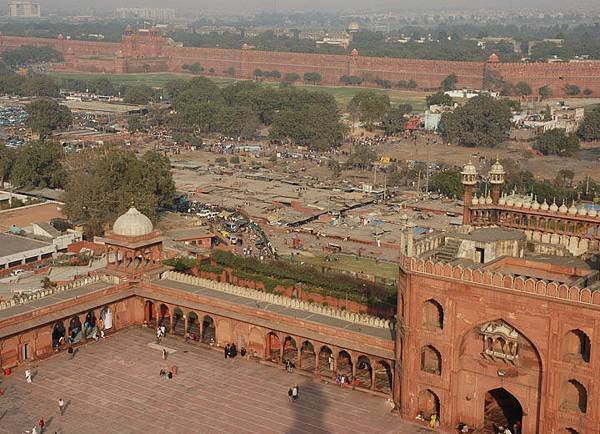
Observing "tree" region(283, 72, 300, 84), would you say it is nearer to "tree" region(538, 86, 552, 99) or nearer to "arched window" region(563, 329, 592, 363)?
"tree" region(538, 86, 552, 99)

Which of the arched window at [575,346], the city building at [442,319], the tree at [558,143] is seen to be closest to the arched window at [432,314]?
the city building at [442,319]

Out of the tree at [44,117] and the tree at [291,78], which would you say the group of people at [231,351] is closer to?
the tree at [44,117]

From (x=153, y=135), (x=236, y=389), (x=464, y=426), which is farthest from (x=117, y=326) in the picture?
(x=153, y=135)

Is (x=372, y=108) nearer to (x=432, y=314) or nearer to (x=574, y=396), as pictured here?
(x=432, y=314)

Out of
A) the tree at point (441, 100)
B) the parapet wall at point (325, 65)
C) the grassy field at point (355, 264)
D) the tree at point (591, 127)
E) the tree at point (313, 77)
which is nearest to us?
the grassy field at point (355, 264)

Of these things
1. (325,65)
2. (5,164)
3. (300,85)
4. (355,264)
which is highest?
(325,65)

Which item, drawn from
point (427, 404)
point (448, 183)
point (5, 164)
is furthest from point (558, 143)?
point (427, 404)
